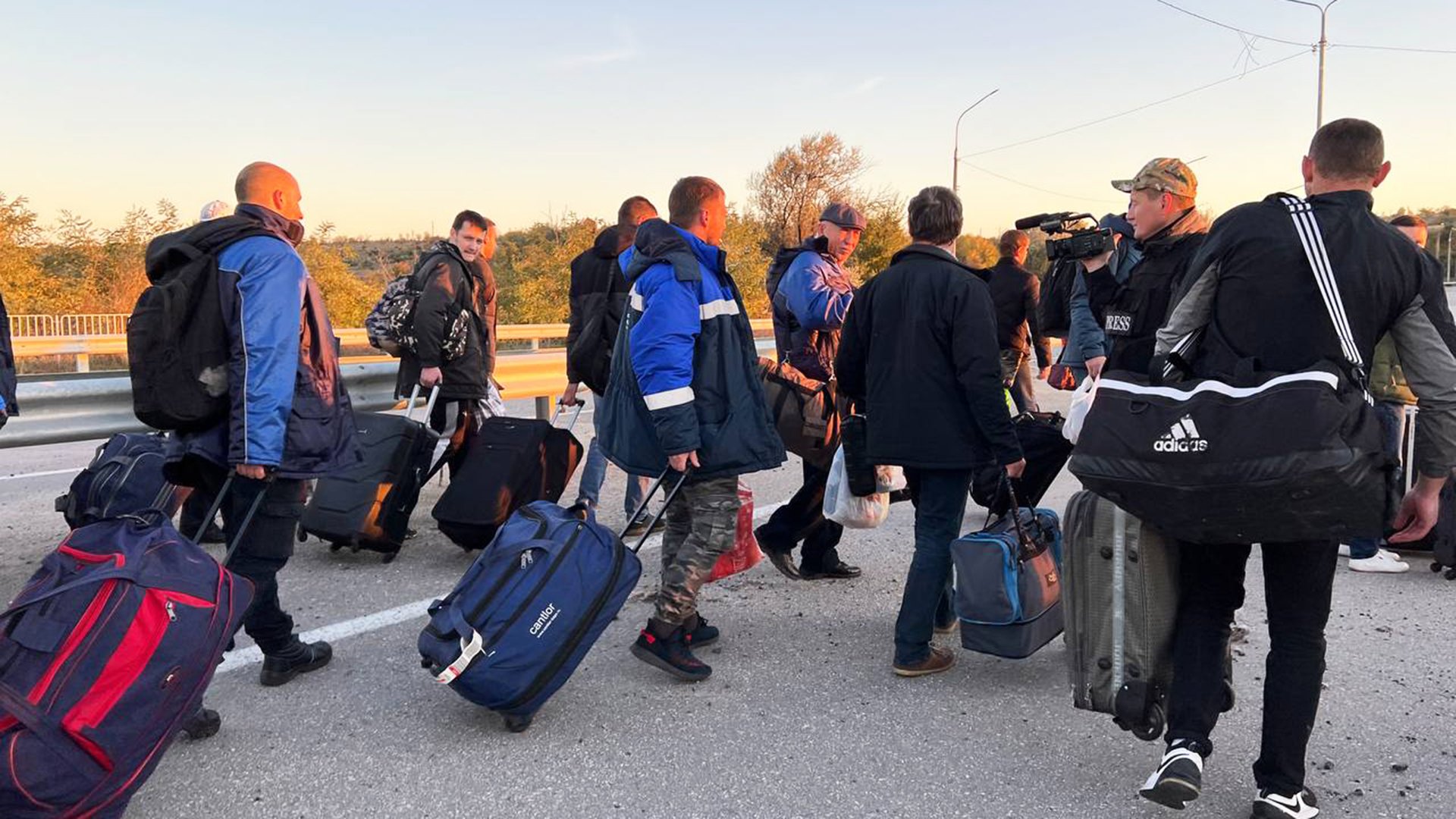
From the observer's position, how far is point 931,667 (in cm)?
391

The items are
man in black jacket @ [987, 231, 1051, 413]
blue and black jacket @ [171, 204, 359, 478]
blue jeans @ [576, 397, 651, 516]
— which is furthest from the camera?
man in black jacket @ [987, 231, 1051, 413]

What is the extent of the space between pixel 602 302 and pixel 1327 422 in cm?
394

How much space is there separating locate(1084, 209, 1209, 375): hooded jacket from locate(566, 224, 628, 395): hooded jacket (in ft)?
8.28

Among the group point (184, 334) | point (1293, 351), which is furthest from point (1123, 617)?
point (184, 334)

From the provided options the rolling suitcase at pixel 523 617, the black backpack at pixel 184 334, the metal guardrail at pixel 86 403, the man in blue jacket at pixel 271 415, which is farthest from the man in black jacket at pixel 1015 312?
the black backpack at pixel 184 334

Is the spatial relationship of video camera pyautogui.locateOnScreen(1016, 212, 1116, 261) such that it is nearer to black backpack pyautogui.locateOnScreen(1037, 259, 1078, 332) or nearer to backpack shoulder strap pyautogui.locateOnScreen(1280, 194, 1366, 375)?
black backpack pyautogui.locateOnScreen(1037, 259, 1078, 332)

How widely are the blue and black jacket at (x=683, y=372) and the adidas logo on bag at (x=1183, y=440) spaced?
1.67m

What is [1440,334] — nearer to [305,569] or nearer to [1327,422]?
[1327,422]

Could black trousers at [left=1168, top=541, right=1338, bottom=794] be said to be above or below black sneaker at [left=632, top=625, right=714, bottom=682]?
above

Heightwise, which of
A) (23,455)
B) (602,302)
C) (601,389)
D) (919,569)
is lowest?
(23,455)

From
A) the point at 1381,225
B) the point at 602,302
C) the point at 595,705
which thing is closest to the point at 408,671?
the point at 595,705

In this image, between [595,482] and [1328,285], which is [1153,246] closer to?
[1328,285]

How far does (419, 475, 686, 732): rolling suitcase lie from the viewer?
325 centimetres

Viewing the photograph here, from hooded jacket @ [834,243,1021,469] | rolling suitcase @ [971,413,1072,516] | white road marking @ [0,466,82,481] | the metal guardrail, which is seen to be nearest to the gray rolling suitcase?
hooded jacket @ [834,243,1021,469]
